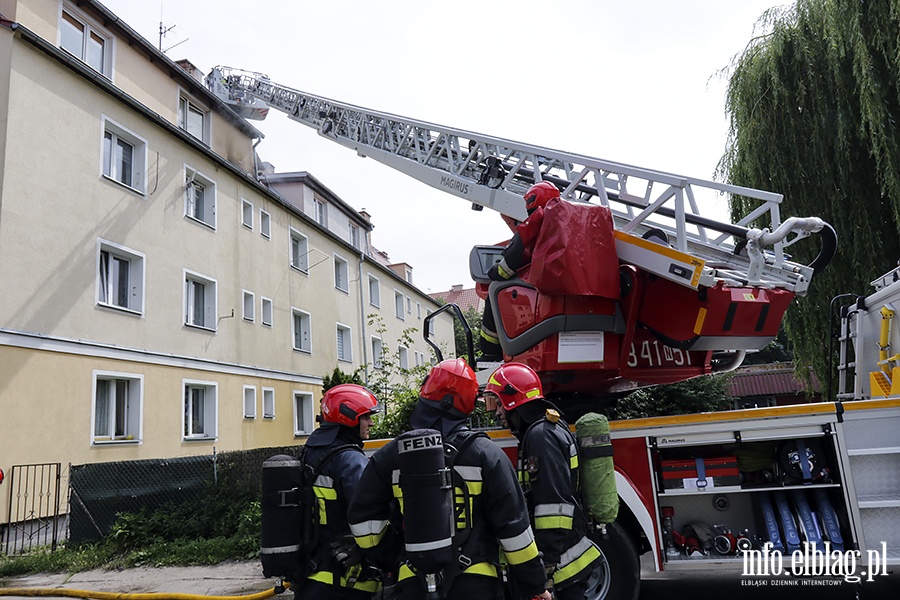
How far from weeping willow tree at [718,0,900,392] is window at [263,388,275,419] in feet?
43.5

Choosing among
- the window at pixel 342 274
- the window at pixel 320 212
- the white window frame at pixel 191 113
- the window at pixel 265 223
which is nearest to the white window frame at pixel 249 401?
the window at pixel 265 223

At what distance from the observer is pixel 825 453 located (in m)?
4.68

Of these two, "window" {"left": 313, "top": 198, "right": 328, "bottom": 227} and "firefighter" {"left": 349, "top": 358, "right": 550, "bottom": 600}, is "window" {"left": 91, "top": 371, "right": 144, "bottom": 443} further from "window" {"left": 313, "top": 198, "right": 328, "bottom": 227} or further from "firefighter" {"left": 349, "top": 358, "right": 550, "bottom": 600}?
"window" {"left": 313, "top": 198, "right": 328, "bottom": 227}

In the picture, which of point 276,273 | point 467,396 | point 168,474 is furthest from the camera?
point 276,273

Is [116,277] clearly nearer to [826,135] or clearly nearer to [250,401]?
[250,401]

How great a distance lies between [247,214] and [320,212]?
21.1 ft

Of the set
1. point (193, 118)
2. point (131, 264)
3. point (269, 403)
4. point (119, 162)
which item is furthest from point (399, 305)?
point (119, 162)

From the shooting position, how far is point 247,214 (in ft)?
61.8

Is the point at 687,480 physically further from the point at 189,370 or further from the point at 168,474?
the point at 189,370

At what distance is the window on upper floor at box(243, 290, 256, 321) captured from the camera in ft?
59.6

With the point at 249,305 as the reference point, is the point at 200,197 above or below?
above

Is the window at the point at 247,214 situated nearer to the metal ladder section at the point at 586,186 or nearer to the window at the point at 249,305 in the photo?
the window at the point at 249,305

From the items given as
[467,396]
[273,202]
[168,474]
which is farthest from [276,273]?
[467,396]

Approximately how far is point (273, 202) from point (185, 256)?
5.25 meters
